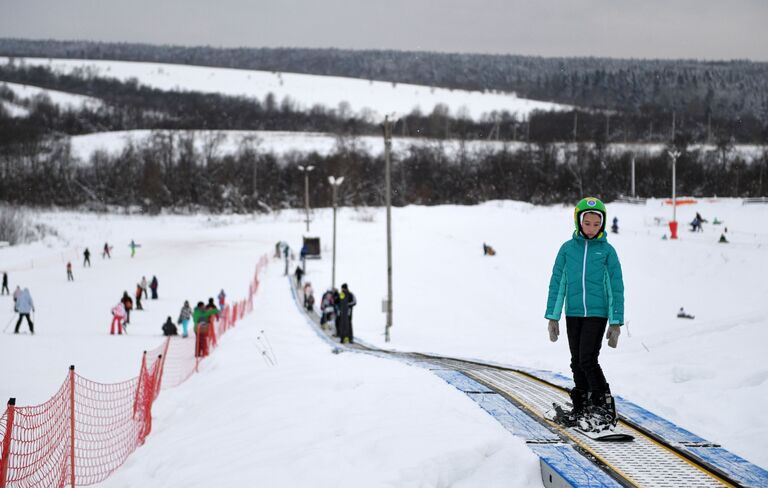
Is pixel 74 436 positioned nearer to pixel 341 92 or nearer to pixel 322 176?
pixel 322 176

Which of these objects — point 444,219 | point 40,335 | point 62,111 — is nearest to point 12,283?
point 40,335

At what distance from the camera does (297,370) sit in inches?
376

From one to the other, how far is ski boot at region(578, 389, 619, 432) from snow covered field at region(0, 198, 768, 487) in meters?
0.80

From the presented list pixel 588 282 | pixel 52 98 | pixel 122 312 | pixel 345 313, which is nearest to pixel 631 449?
pixel 588 282

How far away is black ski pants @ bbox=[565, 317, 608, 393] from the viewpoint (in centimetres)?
593

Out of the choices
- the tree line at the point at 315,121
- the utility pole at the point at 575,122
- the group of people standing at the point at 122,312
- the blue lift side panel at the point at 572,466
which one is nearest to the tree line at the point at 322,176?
the tree line at the point at 315,121

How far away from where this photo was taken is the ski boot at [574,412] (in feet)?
19.9

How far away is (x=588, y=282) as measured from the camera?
592 cm

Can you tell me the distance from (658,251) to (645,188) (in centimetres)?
6168

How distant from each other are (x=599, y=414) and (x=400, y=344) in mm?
17145

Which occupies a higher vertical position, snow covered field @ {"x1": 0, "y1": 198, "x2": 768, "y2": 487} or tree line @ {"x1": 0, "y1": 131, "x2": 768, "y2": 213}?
tree line @ {"x1": 0, "y1": 131, "x2": 768, "y2": 213}

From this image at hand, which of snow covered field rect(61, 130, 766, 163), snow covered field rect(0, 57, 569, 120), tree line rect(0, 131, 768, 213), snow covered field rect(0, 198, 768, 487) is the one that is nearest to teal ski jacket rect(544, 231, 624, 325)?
snow covered field rect(0, 198, 768, 487)

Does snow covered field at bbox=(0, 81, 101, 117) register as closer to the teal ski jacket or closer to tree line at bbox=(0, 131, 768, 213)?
tree line at bbox=(0, 131, 768, 213)

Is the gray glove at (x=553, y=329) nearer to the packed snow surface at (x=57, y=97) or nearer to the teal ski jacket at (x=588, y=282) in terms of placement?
the teal ski jacket at (x=588, y=282)
